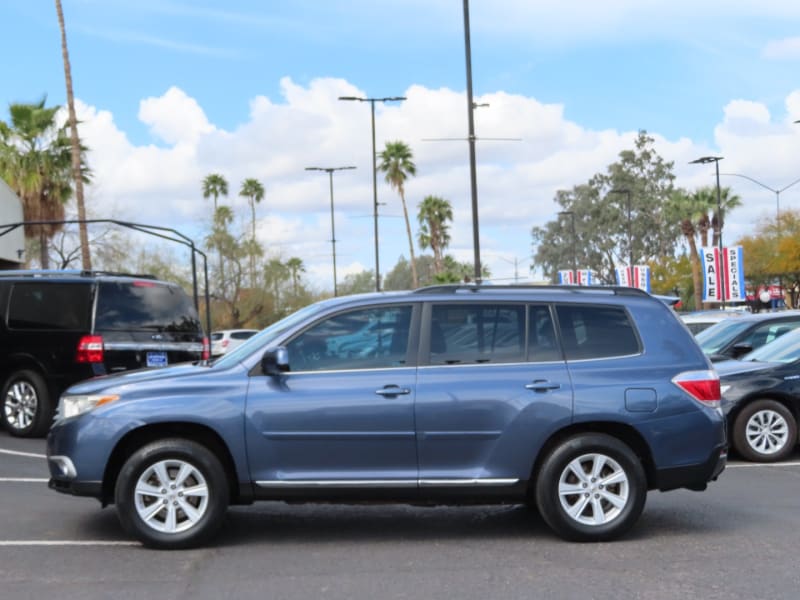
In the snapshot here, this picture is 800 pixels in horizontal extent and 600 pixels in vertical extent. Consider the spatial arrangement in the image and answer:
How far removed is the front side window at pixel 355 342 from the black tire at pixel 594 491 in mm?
1261

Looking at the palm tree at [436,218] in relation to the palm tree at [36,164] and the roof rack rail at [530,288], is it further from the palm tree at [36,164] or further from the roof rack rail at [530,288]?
the roof rack rail at [530,288]

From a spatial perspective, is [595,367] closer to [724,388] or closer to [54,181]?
[724,388]

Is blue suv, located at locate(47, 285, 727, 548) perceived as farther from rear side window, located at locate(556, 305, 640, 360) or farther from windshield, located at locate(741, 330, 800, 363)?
windshield, located at locate(741, 330, 800, 363)

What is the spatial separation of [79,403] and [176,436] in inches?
26.7

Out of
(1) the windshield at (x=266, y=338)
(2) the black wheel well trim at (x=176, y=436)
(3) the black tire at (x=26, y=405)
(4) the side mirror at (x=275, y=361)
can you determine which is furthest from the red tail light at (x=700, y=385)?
(3) the black tire at (x=26, y=405)

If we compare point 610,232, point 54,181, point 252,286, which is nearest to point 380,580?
point 54,181

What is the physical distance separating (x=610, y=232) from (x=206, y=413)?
85.8 m

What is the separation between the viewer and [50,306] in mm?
13531

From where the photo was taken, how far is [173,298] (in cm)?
1389

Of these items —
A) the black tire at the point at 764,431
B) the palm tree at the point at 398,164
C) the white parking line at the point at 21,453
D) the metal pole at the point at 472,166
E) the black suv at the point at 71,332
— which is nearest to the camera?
the black tire at the point at 764,431

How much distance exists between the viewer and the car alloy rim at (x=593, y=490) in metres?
7.27

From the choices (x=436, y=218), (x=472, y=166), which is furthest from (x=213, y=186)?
(x=472, y=166)

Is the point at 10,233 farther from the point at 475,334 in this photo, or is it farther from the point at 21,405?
the point at 475,334

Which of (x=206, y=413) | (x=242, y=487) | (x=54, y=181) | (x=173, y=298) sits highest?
(x=54, y=181)
